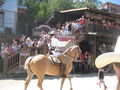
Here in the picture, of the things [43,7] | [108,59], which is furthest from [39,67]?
[43,7]

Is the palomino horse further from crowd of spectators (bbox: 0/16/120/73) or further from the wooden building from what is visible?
the wooden building

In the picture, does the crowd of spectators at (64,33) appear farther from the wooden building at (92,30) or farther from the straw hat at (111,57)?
the straw hat at (111,57)

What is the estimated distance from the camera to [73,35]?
21094 millimetres

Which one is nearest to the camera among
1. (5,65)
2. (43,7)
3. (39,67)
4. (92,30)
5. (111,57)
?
(111,57)

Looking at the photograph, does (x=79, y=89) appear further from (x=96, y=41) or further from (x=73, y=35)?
(x=96, y=41)

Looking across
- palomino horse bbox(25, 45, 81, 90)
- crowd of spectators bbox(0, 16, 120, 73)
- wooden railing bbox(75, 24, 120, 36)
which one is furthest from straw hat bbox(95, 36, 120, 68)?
wooden railing bbox(75, 24, 120, 36)

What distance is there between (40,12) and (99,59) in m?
31.5

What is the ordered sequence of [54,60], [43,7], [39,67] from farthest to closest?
[43,7] → [54,60] → [39,67]

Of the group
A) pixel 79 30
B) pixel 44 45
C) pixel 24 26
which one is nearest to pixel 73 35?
pixel 79 30

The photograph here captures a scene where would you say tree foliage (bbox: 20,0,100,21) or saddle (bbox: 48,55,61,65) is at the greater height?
tree foliage (bbox: 20,0,100,21)

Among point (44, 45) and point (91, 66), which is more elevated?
point (44, 45)

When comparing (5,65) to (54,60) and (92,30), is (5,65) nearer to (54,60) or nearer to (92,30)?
(54,60)

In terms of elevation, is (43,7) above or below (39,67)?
above

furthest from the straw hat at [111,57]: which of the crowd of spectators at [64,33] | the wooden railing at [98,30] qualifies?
the wooden railing at [98,30]
